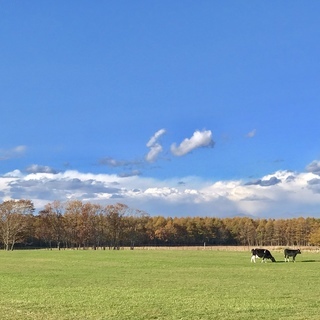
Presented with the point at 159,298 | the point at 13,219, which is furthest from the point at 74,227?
the point at 159,298

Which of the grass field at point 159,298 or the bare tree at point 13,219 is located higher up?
the bare tree at point 13,219

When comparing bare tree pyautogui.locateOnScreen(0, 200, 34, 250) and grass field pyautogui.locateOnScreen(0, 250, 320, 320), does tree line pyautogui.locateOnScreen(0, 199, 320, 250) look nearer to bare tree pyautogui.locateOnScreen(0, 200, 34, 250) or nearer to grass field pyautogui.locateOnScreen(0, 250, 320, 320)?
bare tree pyautogui.locateOnScreen(0, 200, 34, 250)

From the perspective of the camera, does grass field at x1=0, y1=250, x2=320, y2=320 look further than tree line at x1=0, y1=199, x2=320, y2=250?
No

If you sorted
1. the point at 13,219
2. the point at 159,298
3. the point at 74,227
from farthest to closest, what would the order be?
the point at 74,227 < the point at 13,219 < the point at 159,298

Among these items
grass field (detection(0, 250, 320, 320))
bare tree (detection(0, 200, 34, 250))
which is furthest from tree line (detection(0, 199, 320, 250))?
grass field (detection(0, 250, 320, 320))

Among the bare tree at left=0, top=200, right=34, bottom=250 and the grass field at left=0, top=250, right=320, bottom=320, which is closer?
the grass field at left=0, top=250, right=320, bottom=320

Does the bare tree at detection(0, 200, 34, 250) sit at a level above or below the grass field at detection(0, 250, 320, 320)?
above

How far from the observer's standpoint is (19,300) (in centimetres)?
1872

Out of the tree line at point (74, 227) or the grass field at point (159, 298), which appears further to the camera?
the tree line at point (74, 227)

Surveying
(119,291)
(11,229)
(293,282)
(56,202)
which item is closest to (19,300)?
(119,291)

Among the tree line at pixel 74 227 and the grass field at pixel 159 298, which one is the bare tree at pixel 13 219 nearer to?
the tree line at pixel 74 227

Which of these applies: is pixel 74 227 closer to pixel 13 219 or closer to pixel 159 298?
pixel 13 219

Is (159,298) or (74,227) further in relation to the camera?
(74,227)

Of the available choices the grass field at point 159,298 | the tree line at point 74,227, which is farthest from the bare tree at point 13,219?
the grass field at point 159,298
